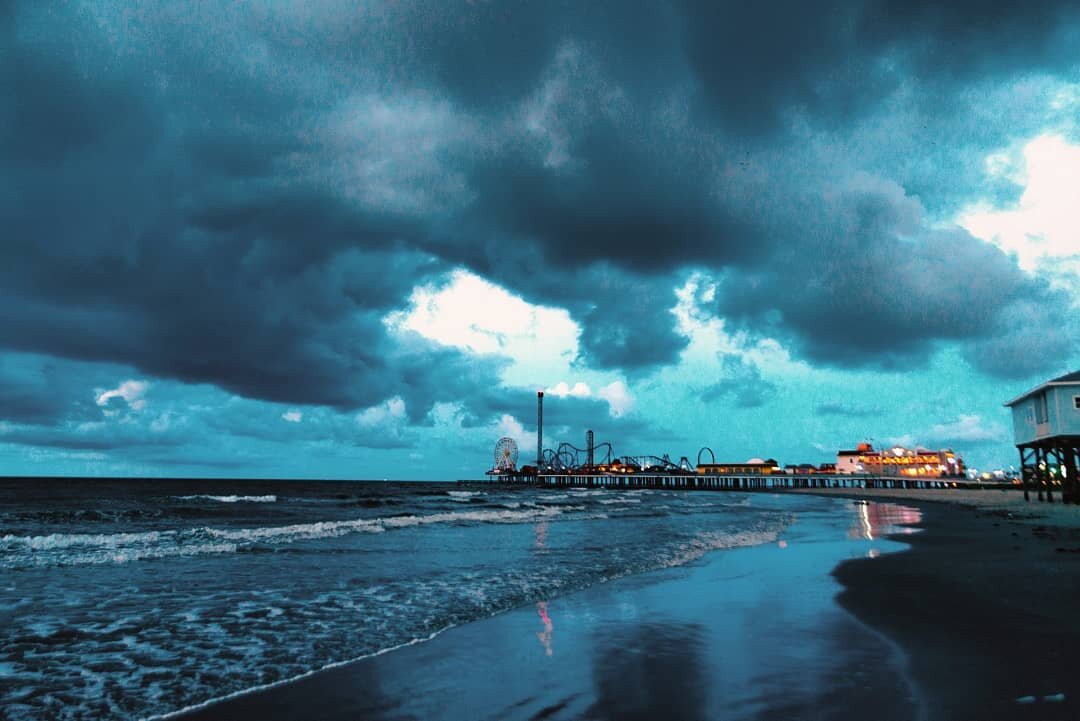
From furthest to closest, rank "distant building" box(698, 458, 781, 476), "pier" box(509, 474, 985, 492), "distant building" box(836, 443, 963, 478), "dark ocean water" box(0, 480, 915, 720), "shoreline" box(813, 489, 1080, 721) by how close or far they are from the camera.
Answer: "distant building" box(698, 458, 781, 476), "distant building" box(836, 443, 963, 478), "pier" box(509, 474, 985, 492), "dark ocean water" box(0, 480, 915, 720), "shoreline" box(813, 489, 1080, 721)

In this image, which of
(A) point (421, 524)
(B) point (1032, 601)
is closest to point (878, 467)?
(A) point (421, 524)

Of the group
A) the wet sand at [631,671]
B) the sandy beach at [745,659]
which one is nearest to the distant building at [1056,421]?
the sandy beach at [745,659]

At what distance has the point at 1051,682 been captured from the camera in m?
5.44

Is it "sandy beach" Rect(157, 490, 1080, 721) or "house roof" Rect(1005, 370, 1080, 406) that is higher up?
"house roof" Rect(1005, 370, 1080, 406)

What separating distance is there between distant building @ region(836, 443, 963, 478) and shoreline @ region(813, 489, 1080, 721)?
144 m

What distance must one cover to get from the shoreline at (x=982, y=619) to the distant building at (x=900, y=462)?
471 feet

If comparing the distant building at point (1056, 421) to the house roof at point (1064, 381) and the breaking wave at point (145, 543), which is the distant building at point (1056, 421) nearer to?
the house roof at point (1064, 381)

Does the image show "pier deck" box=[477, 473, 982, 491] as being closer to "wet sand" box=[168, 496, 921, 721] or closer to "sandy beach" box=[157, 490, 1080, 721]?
"sandy beach" box=[157, 490, 1080, 721]

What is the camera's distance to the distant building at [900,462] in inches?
5625

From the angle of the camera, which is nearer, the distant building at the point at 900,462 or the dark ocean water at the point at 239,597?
the dark ocean water at the point at 239,597

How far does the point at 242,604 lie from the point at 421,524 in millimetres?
19873

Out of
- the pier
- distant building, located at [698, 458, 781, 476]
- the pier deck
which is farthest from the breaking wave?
distant building, located at [698, 458, 781, 476]

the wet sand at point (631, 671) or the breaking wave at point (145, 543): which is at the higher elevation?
the wet sand at point (631, 671)

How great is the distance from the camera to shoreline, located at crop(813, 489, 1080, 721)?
5.15m
